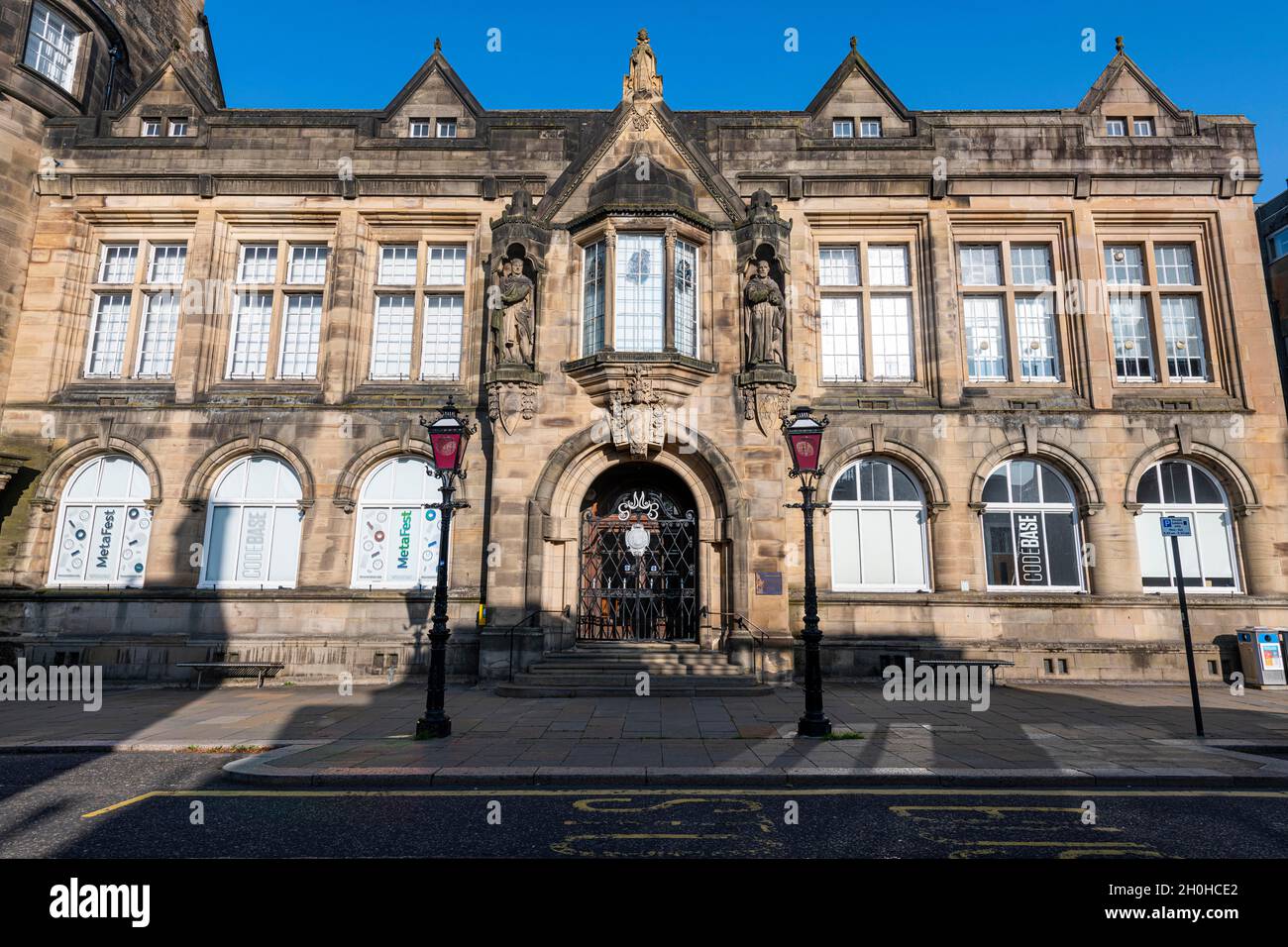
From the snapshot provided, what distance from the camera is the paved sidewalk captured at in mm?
7129

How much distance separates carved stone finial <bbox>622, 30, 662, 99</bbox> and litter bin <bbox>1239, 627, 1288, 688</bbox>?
708 inches

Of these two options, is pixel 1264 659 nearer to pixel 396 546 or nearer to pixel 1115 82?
pixel 1115 82

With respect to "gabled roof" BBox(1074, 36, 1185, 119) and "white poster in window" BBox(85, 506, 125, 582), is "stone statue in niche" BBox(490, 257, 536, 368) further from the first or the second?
"gabled roof" BBox(1074, 36, 1185, 119)

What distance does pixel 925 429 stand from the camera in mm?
15781

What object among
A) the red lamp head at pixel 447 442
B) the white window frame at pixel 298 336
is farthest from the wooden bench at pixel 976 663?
the white window frame at pixel 298 336

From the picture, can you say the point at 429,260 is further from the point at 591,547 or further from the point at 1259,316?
the point at 1259,316

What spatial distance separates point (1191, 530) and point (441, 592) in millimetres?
16952

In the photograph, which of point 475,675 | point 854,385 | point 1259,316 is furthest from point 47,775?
point 1259,316

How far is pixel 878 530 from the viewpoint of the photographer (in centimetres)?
1572

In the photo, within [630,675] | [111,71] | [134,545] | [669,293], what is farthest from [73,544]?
[669,293]

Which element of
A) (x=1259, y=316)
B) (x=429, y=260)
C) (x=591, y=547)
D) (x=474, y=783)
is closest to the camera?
(x=474, y=783)

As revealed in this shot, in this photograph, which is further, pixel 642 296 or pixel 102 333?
pixel 102 333

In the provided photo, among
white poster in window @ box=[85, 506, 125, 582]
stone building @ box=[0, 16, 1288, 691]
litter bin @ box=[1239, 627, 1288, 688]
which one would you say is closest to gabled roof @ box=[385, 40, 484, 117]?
stone building @ box=[0, 16, 1288, 691]

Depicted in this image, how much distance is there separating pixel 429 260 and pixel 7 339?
10231 mm
